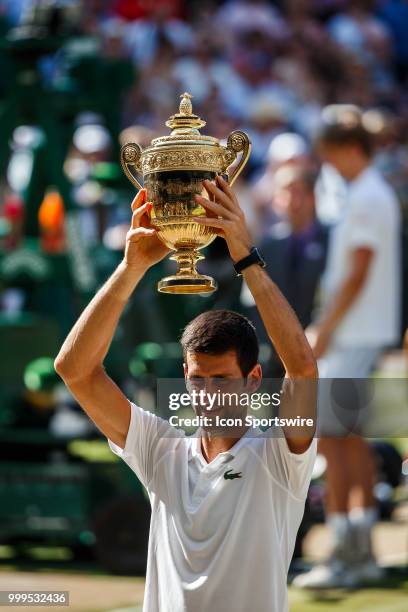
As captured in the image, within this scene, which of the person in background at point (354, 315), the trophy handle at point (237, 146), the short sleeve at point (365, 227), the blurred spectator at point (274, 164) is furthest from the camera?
the blurred spectator at point (274, 164)

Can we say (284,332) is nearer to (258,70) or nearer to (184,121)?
(184,121)

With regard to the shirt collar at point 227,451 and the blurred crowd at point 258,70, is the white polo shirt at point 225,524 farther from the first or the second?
the blurred crowd at point 258,70

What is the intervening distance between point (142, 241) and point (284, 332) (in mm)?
419

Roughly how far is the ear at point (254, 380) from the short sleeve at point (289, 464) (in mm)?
112

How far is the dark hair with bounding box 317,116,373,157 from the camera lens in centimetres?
616

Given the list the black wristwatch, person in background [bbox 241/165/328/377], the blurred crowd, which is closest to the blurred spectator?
the blurred crowd

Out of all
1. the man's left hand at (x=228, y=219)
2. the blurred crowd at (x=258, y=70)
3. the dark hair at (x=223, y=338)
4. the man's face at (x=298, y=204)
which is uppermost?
the blurred crowd at (x=258, y=70)

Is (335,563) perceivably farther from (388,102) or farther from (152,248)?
(388,102)

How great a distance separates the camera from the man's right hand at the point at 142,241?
9.63 ft

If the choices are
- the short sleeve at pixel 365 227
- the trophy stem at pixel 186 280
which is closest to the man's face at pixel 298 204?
the short sleeve at pixel 365 227

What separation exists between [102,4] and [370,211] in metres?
7.55

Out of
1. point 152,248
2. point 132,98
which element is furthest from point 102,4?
point 152,248

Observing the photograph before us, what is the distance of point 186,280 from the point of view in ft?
10.1

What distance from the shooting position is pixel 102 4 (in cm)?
1295
